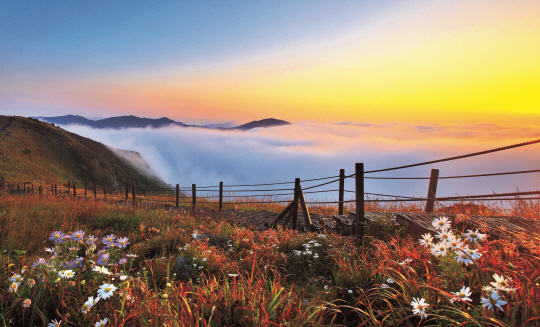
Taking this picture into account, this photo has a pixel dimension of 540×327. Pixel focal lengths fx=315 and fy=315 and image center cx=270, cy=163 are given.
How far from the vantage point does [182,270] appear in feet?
11.7

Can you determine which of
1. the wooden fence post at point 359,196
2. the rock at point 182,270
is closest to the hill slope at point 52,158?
the rock at point 182,270

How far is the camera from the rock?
3.49 meters

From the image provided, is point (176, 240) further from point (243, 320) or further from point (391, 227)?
point (391, 227)

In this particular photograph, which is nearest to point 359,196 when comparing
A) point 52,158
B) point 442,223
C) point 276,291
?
point 442,223

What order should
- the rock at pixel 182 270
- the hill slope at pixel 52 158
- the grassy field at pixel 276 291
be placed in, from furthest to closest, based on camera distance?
the hill slope at pixel 52 158
the rock at pixel 182 270
the grassy field at pixel 276 291

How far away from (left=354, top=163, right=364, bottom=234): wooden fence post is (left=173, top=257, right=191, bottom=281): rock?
124 inches

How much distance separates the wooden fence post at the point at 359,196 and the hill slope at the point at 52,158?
52208 millimetres

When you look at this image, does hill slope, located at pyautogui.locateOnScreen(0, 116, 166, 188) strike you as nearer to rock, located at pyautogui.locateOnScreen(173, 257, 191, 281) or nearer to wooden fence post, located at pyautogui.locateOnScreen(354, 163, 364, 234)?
rock, located at pyautogui.locateOnScreen(173, 257, 191, 281)

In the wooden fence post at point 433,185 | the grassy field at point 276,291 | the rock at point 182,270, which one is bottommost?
the rock at point 182,270

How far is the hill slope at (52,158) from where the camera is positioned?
165ft

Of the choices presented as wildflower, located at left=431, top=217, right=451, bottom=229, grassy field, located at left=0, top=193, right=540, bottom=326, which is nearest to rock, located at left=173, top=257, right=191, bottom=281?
grassy field, located at left=0, top=193, right=540, bottom=326

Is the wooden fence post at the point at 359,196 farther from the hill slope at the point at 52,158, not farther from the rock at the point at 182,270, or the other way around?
the hill slope at the point at 52,158

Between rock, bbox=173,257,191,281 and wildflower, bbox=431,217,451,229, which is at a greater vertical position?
wildflower, bbox=431,217,451,229

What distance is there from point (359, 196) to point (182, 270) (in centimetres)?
344
